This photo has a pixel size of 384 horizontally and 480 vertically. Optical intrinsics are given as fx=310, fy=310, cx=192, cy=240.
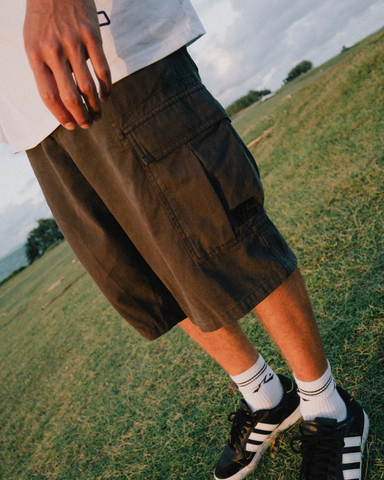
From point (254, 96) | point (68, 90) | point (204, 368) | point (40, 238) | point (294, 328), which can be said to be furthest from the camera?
point (40, 238)

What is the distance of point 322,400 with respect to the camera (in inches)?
35.9

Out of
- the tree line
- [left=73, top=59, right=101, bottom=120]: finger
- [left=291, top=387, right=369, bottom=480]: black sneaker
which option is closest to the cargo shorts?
[left=73, top=59, right=101, bottom=120]: finger

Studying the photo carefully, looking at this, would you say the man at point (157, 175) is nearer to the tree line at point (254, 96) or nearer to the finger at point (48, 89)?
the finger at point (48, 89)

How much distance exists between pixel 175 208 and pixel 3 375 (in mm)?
4867

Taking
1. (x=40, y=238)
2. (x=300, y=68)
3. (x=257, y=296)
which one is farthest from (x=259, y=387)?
(x=40, y=238)

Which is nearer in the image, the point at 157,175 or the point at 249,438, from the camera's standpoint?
the point at 157,175

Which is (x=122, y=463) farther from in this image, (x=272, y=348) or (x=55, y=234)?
(x=55, y=234)

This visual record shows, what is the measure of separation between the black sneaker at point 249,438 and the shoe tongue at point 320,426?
165mm

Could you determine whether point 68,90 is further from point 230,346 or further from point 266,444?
point 266,444

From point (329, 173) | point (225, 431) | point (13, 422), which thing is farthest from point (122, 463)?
point (329, 173)

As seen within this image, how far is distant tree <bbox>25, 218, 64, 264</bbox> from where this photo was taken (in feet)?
115

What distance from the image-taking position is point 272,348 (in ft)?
5.01

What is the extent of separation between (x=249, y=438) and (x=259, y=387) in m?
Answer: 0.17

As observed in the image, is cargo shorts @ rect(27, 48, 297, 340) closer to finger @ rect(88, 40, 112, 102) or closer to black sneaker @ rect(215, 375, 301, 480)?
finger @ rect(88, 40, 112, 102)
